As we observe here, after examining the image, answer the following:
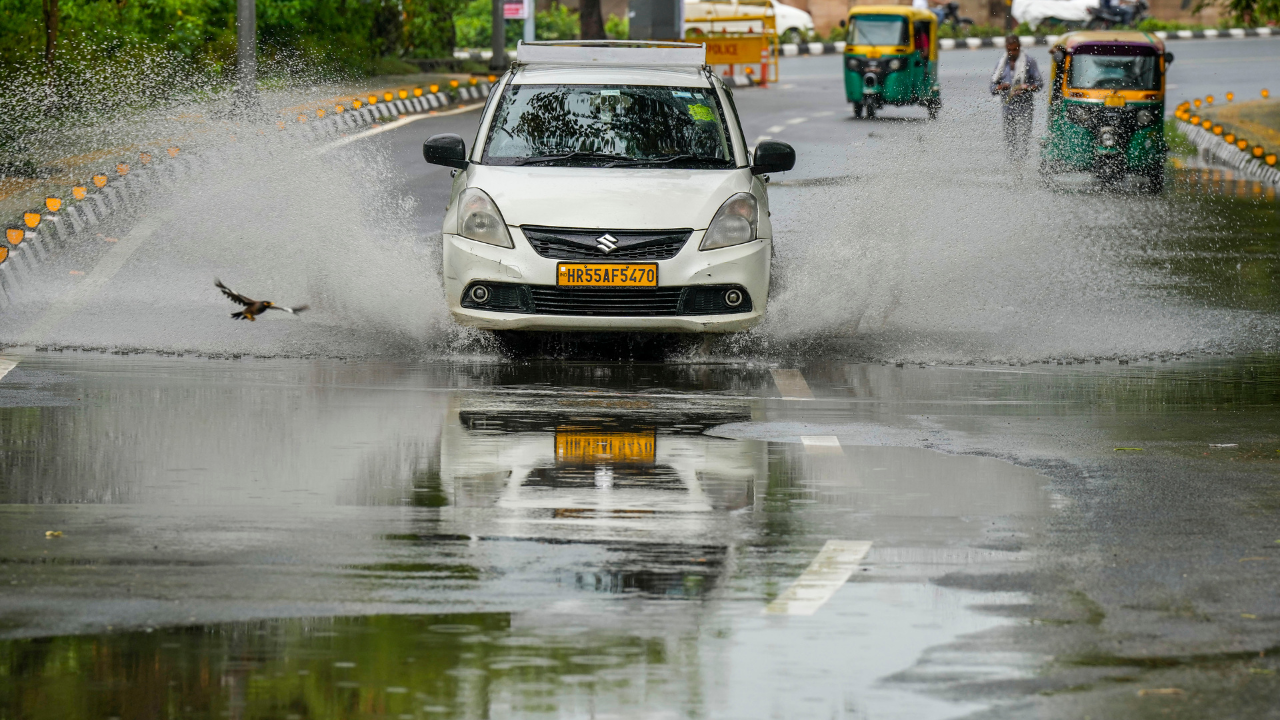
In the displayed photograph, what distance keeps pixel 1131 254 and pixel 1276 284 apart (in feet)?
6.49

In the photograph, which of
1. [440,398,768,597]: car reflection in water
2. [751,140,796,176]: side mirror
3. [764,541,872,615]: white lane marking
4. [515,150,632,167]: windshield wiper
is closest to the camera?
[764,541,872,615]: white lane marking

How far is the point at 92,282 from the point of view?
46.5ft

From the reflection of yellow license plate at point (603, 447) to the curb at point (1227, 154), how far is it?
62.0 ft

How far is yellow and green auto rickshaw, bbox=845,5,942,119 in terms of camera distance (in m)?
36.4

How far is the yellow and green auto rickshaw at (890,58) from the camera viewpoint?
36.4 metres

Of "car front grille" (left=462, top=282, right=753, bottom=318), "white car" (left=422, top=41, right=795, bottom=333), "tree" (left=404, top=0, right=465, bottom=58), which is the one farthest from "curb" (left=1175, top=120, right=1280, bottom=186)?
"car front grille" (left=462, top=282, right=753, bottom=318)

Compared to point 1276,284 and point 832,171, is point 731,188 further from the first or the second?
point 832,171

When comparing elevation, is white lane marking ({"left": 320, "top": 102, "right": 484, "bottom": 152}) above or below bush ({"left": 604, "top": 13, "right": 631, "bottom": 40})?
below

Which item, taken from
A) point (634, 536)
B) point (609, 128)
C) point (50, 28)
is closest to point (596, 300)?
point (609, 128)

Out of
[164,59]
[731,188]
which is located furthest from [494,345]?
[164,59]

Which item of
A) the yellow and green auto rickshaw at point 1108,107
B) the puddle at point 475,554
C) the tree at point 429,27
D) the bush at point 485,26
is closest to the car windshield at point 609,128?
the puddle at point 475,554

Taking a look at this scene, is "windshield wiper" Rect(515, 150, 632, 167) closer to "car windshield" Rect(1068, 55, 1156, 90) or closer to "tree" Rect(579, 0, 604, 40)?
"car windshield" Rect(1068, 55, 1156, 90)

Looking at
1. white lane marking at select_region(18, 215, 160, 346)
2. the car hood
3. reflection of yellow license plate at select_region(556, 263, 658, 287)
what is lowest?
white lane marking at select_region(18, 215, 160, 346)

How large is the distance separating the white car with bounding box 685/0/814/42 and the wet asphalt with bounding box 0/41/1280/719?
32.6 metres
